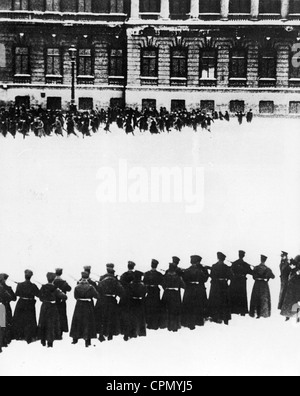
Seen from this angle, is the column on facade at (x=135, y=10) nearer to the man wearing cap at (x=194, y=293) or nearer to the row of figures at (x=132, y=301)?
the row of figures at (x=132, y=301)

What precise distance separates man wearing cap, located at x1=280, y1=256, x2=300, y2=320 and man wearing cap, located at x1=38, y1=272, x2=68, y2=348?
4271 millimetres

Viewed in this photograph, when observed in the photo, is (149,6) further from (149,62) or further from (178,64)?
(178,64)

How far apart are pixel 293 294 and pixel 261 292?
60 cm

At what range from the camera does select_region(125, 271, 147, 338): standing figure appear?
38.6 ft

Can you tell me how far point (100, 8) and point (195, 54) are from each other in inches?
235

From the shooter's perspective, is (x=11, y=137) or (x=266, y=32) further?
(x=266, y=32)

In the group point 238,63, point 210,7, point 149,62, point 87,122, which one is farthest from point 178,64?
point 87,122

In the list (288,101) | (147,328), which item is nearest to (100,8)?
(288,101)

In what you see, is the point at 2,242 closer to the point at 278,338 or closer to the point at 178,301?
the point at 178,301

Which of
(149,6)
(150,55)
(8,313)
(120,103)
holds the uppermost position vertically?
(149,6)

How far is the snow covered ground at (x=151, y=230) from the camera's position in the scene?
1165 centimetres

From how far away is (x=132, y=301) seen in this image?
11891mm

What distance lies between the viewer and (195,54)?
38219 mm

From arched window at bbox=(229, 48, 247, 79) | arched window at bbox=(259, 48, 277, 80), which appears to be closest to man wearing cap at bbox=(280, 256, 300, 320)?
arched window at bbox=(259, 48, 277, 80)
